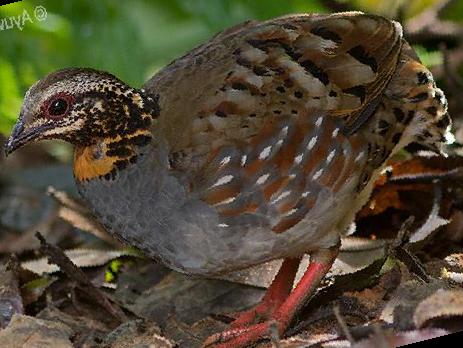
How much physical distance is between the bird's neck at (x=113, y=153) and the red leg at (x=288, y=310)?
0.86 m

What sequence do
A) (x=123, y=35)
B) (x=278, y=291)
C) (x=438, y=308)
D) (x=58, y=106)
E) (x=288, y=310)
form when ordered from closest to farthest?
1. (x=438, y=308)
2. (x=58, y=106)
3. (x=288, y=310)
4. (x=278, y=291)
5. (x=123, y=35)

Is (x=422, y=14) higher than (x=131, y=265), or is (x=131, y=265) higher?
(x=422, y=14)

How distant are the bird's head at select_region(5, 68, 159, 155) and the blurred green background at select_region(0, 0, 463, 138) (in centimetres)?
83

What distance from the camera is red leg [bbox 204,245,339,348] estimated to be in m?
4.21

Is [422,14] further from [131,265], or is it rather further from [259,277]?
[131,265]

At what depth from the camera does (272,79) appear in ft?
13.3

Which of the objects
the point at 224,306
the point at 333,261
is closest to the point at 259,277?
the point at 224,306

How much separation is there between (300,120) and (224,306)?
118cm

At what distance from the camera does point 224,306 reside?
4.77m

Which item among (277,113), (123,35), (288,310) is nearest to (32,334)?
(288,310)

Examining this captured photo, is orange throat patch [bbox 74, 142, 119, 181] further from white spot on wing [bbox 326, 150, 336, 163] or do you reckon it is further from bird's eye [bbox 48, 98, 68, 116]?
white spot on wing [bbox 326, 150, 336, 163]

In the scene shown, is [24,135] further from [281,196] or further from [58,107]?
[281,196]

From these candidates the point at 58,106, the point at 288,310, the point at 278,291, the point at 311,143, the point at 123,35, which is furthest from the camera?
the point at 123,35

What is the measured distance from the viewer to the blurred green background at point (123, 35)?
4.84 m
